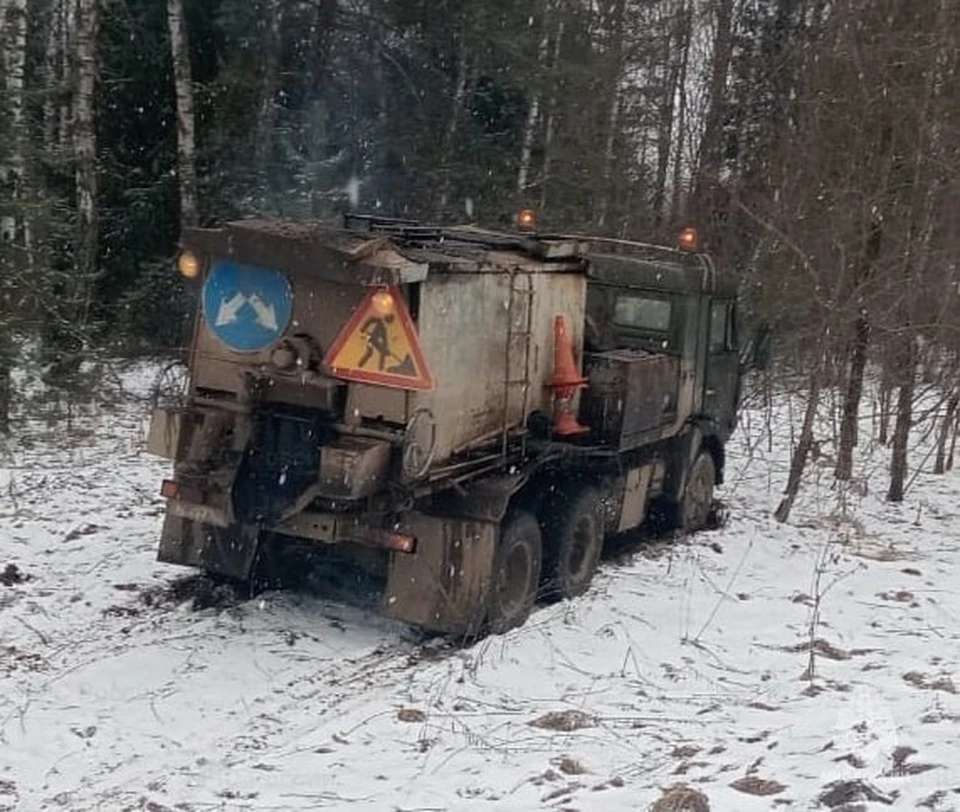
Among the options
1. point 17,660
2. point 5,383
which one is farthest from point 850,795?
point 5,383

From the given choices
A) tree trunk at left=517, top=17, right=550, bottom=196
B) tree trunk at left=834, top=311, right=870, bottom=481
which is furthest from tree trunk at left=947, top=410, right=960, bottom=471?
tree trunk at left=517, top=17, right=550, bottom=196

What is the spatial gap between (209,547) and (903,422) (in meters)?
9.01

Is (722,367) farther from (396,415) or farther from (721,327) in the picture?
(396,415)

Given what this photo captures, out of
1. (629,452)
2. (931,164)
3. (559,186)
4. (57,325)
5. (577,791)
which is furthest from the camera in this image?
(559,186)

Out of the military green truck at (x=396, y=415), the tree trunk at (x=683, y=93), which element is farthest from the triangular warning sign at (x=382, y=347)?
the tree trunk at (x=683, y=93)

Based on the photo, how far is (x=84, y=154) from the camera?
58.1ft

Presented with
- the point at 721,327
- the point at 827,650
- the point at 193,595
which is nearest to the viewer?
the point at 827,650

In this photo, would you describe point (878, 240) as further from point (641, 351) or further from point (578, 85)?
point (578, 85)

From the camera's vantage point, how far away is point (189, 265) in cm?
877

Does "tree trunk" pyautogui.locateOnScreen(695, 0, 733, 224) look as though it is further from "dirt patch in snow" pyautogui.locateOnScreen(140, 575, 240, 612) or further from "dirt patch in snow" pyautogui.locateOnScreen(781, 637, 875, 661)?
"dirt patch in snow" pyautogui.locateOnScreen(140, 575, 240, 612)

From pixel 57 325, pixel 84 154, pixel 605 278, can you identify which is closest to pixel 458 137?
pixel 84 154

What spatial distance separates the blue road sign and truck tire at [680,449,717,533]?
5.41 metres

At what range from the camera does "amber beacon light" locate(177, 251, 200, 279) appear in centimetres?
873

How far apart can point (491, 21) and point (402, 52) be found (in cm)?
187
